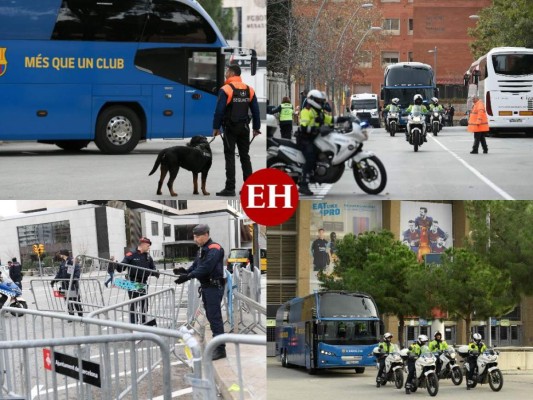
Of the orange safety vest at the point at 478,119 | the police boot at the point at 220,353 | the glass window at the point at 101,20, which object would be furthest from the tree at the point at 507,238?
the glass window at the point at 101,20

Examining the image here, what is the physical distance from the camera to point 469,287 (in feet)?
26.8

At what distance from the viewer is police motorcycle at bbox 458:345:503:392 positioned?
7.80 meters

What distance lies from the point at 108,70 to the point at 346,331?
31.1 feet

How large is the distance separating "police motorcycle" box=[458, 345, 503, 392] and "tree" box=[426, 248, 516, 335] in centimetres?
20

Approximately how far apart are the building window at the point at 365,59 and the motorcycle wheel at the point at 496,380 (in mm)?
2010

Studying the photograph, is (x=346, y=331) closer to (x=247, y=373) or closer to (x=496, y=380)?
(x=247, y=373)

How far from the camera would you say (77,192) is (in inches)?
513

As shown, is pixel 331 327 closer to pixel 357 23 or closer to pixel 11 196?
pixel 357 23

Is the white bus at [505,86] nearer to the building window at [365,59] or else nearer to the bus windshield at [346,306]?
the building window at [365,59]

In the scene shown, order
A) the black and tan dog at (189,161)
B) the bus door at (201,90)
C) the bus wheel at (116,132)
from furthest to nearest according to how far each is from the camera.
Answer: the bus door at (201,90) < the bus wheel at (116,132) < the black and tan dog at (189,161)

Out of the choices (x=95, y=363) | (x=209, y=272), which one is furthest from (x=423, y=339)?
(x=209, y=272)

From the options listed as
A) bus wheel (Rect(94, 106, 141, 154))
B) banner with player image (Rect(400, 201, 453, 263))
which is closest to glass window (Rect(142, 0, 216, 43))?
bus wheel (Rect(94, 106, 141, 154))

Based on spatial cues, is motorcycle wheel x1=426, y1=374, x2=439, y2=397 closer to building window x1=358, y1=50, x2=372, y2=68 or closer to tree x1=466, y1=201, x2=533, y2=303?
tree x1=466, y1=201, x2=533, y2=303

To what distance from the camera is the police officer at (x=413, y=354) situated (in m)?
7.67
